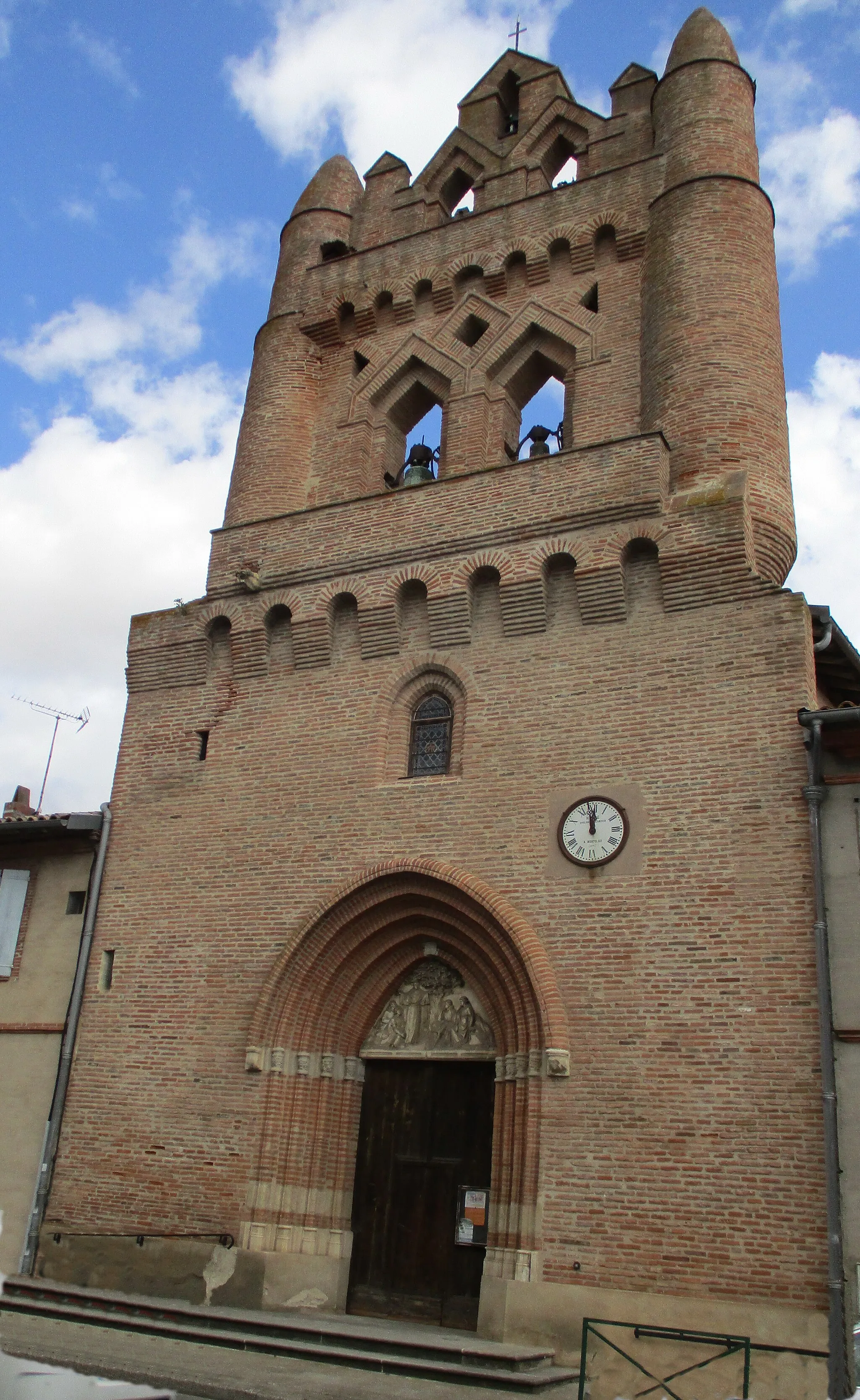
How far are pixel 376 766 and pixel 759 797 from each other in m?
4.39

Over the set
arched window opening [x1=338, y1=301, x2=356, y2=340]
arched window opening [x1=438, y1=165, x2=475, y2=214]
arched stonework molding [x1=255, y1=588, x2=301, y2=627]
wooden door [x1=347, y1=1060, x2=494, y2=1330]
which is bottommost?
wooden door [x1=347, y1=1060, x2=494, y2=1330]

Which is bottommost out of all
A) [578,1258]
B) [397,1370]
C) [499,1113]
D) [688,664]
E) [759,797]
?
[397,1370]

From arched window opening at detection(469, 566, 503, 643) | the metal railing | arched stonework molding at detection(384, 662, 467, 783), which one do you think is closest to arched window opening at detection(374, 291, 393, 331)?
arched window opening at detection(469, 566, 503, 643)

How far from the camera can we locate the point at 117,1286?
1198 centimetres

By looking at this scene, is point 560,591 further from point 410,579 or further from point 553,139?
point 553,139

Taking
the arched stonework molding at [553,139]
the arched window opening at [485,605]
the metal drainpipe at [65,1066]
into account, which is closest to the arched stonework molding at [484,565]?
the arched window opening at [485,605]

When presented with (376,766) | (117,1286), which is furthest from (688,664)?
(117,1286)

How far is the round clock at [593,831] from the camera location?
1134 cm

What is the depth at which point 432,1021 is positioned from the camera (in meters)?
12.4

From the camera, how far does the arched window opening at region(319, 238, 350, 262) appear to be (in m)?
18.2

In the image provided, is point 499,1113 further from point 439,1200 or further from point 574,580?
point 574,580

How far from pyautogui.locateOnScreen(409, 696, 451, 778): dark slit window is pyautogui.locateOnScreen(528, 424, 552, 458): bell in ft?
11.9

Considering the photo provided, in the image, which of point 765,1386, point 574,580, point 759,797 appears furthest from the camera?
point 574,580

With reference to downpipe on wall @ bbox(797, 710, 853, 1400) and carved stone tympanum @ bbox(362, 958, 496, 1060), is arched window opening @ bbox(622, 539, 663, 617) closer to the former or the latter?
downpipe on wall @ bbox(797, 710, 853, 1400)
